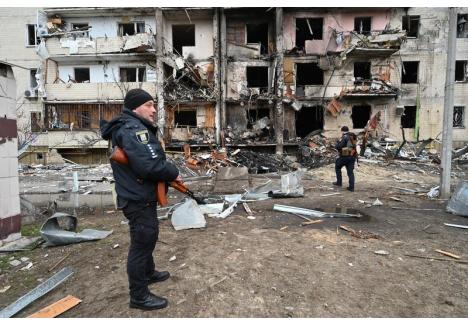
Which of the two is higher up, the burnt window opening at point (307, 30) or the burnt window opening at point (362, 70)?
the burnt window opening at point (307, 30)

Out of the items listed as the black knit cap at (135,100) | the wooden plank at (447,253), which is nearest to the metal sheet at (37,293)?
the black knit cap at (135,100)

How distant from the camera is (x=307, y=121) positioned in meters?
24.8

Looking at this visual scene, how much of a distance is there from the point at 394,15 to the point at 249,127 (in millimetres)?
12793

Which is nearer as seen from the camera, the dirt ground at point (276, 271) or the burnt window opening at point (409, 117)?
the dirt ground at point (276, 271)

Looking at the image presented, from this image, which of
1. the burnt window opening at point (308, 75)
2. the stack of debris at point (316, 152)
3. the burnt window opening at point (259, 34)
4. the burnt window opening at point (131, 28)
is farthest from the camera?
the burnt window opening at point (308, 75)

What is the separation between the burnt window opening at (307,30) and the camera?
76.2 ft

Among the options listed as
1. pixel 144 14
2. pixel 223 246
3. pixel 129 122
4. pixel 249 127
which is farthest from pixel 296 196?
pixel 144 14

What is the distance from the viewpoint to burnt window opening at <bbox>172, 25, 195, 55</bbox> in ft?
77.6

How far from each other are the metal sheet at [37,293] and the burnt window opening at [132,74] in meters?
20.7

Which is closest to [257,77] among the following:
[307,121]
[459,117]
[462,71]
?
[307,121]

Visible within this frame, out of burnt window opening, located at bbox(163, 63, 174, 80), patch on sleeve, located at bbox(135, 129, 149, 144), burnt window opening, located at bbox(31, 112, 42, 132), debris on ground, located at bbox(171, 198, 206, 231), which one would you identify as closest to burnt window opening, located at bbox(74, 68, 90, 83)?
burnt window opening, located at bbox(31, 112, 42, 132)

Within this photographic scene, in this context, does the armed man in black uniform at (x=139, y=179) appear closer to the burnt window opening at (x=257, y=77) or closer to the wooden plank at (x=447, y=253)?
the wooden plank at (x=447, y=253)

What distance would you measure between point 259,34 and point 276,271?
2344 centimetres

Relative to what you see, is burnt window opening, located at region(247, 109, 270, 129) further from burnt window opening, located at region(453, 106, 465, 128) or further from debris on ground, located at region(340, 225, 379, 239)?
debris on ground, located at region(340, 225, 379, 239)
